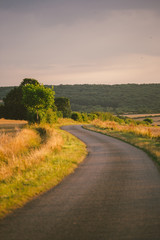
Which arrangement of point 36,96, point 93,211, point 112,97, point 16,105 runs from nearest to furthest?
Result: point 93,211 < point 36,96 < point 16,105 < point 112,97

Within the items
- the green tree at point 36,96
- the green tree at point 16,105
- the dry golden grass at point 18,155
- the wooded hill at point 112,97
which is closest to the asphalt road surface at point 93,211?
the dry golden grass at point 18,155

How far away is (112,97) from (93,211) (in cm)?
13098

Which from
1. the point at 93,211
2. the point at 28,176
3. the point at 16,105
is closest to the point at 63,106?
the point at 16,105

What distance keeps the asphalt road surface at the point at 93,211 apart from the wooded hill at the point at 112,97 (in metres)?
100.0

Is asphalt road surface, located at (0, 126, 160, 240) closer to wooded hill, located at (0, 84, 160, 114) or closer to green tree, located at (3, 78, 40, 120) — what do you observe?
green tree, located at (3, 78, 40, 120)

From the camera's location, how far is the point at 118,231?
13.4 ft

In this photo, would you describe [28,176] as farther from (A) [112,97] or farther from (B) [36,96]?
(A) [112,97]

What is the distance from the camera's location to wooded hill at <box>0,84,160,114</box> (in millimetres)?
114637

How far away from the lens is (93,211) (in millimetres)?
5035

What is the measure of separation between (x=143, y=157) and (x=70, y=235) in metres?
8.51

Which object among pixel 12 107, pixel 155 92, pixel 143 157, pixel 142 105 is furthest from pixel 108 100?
pixel 143 157

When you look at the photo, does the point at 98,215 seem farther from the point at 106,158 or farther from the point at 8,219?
the point at 106,158

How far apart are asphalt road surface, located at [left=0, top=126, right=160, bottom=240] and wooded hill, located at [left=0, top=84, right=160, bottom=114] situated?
328ft

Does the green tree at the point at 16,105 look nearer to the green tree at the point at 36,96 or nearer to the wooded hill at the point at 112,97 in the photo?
the green tree at the point at 36,96
